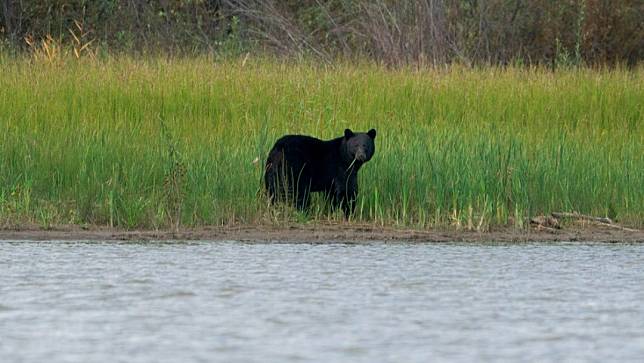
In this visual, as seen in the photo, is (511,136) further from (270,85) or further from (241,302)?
(241,302)

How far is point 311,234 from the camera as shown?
338 inches

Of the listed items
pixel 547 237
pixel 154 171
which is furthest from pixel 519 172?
pixel 154 171

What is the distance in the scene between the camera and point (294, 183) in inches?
359

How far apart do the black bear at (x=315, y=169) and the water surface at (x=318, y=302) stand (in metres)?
1.01

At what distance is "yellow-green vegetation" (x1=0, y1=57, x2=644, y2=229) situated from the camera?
8.81m

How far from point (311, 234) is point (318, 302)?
2.66 meters

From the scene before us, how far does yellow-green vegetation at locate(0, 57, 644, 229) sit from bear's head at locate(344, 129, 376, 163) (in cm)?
24

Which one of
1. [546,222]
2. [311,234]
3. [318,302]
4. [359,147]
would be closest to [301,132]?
[359,147]

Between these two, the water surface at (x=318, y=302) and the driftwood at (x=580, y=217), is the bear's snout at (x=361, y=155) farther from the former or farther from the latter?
the driftwood at (x=580, y=217)

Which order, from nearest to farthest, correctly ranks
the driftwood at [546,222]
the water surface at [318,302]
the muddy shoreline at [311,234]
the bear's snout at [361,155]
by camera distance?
1. the water surface at [318,302]
2. the muddy shoreline at [311,234]
3. the driftwood at [546,222]
4. the bear's snout at [361,155]

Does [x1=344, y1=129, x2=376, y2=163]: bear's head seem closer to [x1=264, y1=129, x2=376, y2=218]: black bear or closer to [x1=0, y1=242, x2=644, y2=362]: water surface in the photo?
[x1=264, y1=129, x2=376, y2=218]: black bear

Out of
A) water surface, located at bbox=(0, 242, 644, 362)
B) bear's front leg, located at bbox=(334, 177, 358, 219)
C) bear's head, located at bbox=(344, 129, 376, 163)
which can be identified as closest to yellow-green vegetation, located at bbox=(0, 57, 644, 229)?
bear's front leg, located at bbox=(334, 177, 358, 219)

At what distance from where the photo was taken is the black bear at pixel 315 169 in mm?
9008

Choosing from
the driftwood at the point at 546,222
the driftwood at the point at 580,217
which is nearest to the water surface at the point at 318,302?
the driftwood at the point at 546,222
